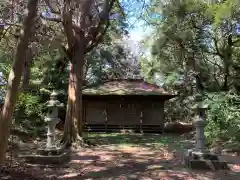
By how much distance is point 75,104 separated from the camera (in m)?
12.9

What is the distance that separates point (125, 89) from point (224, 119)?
8.69 m

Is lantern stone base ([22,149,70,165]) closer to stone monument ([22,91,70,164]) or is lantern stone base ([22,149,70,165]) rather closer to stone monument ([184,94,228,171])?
stone monument ([22,91,70,164])

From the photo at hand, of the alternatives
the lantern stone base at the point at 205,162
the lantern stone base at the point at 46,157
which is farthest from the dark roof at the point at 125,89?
the lantern stone base at the point at 205,162

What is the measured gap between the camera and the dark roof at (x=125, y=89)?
20031mm

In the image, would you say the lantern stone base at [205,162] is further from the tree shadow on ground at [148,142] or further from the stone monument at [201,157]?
the tree shadow on ground at [148,142]

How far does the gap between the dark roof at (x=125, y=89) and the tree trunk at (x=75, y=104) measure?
6.87 metres

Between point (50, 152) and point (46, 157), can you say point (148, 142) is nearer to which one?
point (50, 152)

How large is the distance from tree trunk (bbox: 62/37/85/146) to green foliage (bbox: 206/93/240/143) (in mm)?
5562

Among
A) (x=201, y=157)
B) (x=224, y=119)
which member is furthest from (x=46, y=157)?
(x=224, y=119)

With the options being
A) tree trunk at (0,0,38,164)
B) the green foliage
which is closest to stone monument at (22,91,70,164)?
tree trunk at (0,0,38,164)

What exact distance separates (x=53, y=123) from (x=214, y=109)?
769 centimetres

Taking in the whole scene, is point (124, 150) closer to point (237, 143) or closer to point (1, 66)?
point (237, 143)

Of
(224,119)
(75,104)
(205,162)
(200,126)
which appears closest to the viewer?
(205,162)

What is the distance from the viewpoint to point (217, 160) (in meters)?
8.24
